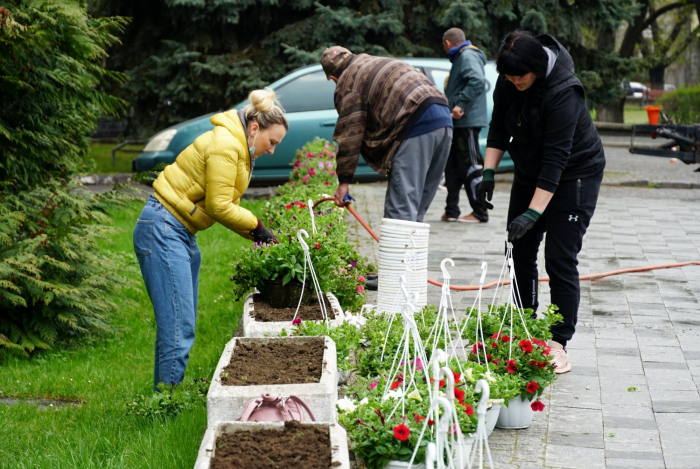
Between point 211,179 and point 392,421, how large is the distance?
1.67 meters

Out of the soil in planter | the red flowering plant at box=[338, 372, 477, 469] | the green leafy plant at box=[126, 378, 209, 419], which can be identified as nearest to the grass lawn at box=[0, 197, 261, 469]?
the green leafy plant at box=[126, 378, 209, 419]

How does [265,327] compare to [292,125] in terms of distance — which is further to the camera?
[292,125]

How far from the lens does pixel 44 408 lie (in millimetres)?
4895

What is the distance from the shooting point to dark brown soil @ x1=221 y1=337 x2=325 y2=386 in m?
3.49

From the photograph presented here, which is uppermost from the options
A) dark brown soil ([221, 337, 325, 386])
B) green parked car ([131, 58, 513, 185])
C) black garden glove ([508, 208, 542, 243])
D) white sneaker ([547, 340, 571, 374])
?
black garden glove ([508, 208, 542, 243])

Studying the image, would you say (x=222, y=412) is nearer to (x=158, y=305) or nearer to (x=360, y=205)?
(x=158, y=305)

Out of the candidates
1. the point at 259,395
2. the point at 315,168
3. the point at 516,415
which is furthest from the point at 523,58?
the point at 315,168

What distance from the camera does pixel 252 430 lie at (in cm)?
300

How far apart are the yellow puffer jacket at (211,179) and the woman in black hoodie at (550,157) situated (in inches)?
57.0

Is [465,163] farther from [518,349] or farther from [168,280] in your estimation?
[168,280]

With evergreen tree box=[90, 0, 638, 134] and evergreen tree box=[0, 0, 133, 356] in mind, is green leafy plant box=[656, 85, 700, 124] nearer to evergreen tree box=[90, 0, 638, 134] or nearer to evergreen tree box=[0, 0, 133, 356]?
evergreen tree box=[90, 0, 638, 134]

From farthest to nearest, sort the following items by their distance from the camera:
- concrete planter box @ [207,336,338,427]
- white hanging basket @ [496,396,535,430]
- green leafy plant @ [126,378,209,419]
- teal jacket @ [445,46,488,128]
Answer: teal jacket @ [445,46,488,128]
green leafy plant @ [126,378,209,419]
white hanging basket @ [496,396,535,430]
concrete planter box @ [207,336,338,427]

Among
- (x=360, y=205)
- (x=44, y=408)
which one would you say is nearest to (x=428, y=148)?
(x=44, y=408)

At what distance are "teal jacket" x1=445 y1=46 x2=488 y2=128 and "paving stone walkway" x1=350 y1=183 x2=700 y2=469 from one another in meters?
1.28
